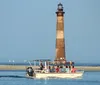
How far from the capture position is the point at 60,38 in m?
98.9

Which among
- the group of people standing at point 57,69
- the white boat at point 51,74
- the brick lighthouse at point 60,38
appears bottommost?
the white boat at point 51,74

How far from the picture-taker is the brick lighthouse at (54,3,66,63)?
98312mm

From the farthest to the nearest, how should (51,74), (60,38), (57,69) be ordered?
(60,38)
(57,69)
(51,74)

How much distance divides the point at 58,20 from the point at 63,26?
111 centimetres

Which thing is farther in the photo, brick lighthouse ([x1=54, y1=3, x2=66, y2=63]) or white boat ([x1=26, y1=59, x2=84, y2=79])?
brick lighthouse ([x1=54, y1=3, x2=66, y2=63])

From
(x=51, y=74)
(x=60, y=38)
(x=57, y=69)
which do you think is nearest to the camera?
(x=51, y=74)

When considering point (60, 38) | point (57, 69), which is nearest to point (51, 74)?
point (57, 69)

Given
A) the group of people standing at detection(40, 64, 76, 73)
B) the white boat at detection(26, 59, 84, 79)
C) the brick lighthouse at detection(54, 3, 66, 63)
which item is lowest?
the white boat at detection(26, 59, 84, 79)

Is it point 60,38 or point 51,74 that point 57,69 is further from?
point 60,38

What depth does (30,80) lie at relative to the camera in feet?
305

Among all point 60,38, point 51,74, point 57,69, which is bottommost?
point 51,74

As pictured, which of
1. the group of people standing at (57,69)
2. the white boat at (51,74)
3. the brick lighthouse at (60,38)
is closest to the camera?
the white boat at (51,74)

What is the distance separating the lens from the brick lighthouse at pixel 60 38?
9831 centimetres

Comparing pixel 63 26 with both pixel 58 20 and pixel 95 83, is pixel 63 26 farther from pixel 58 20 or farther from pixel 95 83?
pixel 95 83
